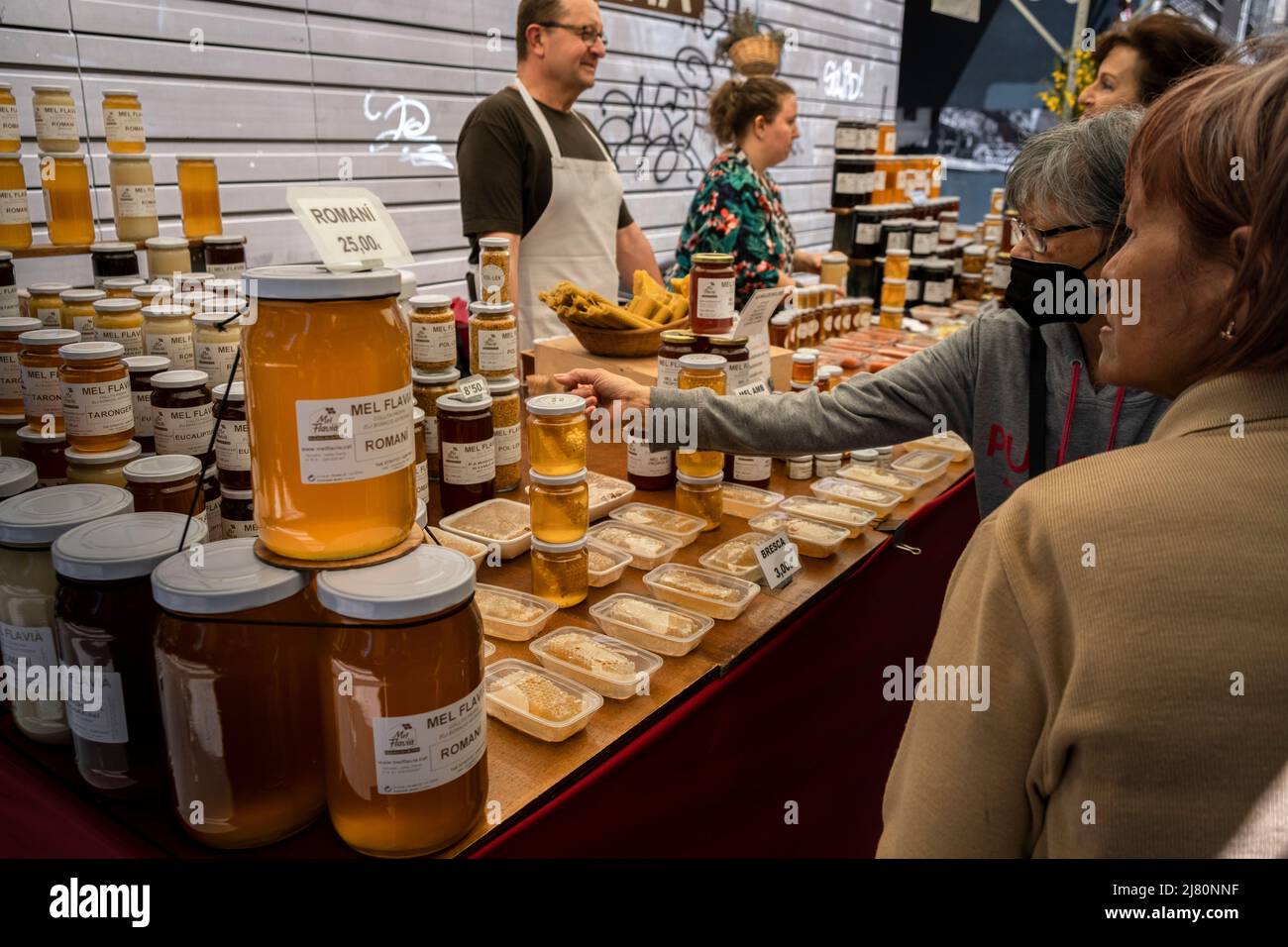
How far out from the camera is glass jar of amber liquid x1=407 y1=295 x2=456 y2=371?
2014mm

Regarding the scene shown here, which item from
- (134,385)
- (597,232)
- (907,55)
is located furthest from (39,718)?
(907,55)

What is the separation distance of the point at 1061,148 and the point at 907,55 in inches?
408

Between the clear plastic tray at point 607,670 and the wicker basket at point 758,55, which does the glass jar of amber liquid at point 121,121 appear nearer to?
the clear plastic tray at point 607,670

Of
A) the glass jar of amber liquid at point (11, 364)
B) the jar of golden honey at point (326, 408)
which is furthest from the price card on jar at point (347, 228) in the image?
the glass jar of amber liquid at point (11, 364)

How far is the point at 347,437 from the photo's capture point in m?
1.08

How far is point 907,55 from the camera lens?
1090 centimetres

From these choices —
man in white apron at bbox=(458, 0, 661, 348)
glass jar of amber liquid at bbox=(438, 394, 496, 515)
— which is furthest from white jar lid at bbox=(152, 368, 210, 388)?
man in white apron at bbox=(458, 0, 661, 348)

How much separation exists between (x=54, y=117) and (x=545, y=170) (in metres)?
1.92

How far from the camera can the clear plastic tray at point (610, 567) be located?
1.86m

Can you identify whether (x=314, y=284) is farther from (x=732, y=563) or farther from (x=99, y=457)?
(x=732, y=563)

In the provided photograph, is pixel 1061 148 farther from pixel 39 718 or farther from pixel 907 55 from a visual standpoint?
pixel 907 55

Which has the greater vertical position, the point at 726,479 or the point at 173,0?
the point at 173,0

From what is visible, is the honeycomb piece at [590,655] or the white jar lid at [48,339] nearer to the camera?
the honeycomb piece at [590,655]
